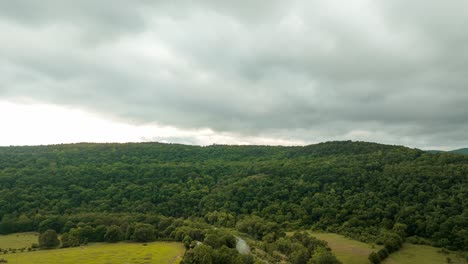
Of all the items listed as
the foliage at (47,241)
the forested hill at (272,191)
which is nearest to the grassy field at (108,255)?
the foliage at (47,241)

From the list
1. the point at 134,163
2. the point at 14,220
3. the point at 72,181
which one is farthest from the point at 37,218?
the point at 134,163

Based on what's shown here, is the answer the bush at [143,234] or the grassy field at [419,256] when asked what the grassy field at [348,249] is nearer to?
the grassy field at [419,256]

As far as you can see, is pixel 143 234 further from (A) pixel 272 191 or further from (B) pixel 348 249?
(A) pixel 272 191

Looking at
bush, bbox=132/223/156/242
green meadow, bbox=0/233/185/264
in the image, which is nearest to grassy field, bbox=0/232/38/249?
green meadow, bbox=0/233/185/264

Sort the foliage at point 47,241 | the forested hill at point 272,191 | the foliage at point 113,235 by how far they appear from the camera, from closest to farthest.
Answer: the foliage at point 47,241 → the foliage at point 113,235 → the forested hill at point 272,191

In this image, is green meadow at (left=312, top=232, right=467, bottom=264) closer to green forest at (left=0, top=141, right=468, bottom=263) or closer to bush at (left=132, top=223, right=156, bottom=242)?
green forest at (left=0, top=141, right=468, bottom=263)

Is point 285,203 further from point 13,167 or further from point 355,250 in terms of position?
point 13,167
